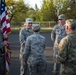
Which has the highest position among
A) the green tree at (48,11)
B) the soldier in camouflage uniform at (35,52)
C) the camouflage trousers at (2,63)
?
the soldier in camouflage uniform at (35,52)

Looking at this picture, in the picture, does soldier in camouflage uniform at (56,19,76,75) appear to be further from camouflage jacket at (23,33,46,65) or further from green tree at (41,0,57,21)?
green tree at (41,0,57,21)

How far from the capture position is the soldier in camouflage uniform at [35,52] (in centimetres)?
727

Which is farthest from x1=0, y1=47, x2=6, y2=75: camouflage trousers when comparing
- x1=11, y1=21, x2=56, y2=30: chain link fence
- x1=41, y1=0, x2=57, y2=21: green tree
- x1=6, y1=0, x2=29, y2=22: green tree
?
x1=41, y1=0, x2=57, y2=21: green tree

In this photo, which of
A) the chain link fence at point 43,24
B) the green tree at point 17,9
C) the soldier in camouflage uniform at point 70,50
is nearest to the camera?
the soldier in camouflage uniform at point 70,50

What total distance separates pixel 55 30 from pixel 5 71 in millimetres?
2211

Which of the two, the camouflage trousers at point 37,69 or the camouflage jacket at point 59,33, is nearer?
the camouflage trousers at point 37,69

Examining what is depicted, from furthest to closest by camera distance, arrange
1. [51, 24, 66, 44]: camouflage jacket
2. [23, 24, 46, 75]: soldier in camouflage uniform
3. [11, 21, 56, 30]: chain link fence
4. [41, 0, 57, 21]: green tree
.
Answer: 1. [41, 0, 57, 21]: green tree
2. [11, 21, 56, 30]: chain link fence
3. [51, 24, 66, 44]: camouflage jacket
4. [23, 24, 46, 75]: soldier in camouflage uniform

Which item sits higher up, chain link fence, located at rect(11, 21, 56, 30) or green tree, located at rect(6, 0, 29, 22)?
green tree, located at rect(6, 0, 29, 22)

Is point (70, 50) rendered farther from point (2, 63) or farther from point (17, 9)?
point (17, 9)

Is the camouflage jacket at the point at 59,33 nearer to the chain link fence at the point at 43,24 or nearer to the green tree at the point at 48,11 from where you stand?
the chain link fence at the point at 43,24

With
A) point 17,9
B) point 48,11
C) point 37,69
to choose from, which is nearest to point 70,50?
point 37,69

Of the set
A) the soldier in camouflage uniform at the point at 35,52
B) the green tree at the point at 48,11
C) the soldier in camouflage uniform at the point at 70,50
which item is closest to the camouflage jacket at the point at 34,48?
the soldier in camouflage uniform at the point at 35,52

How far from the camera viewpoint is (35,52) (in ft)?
23.9

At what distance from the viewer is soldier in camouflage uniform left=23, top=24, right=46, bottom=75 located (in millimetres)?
7270
